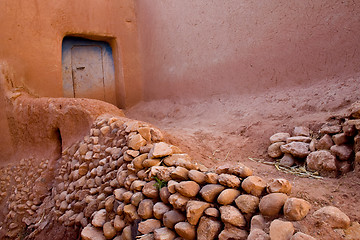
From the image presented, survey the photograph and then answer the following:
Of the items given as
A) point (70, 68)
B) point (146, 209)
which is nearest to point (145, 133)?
point (146, 209)

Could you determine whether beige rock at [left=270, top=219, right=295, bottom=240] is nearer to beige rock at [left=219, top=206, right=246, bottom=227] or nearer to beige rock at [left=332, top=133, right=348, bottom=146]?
beige rock at [left=219, top=206, right=246, bottom=227]

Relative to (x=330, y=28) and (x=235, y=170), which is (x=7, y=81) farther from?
(x=330, y=28)

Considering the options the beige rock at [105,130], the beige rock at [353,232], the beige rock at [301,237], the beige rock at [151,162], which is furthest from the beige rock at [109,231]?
→ the beige rock at [353,232]

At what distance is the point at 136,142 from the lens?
6.19 ft

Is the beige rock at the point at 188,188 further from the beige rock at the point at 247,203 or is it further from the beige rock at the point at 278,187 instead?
the beige rock at the point at 278,187

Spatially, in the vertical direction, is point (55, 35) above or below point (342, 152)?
above

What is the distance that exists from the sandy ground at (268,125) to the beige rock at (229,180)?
310 mm

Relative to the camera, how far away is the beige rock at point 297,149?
77.9 inches

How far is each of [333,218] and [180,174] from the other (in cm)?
75

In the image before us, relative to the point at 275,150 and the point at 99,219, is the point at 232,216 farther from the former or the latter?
the point at 275,150

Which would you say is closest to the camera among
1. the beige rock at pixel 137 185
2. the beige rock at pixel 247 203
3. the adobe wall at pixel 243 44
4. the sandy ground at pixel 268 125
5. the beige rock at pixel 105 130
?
the beige rock at pixel 247 203

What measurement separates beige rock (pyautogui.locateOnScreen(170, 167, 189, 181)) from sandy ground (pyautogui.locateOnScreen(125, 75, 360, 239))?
1.88ft

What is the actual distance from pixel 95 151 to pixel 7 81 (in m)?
2.17

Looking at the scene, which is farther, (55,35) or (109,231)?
(55,35)
